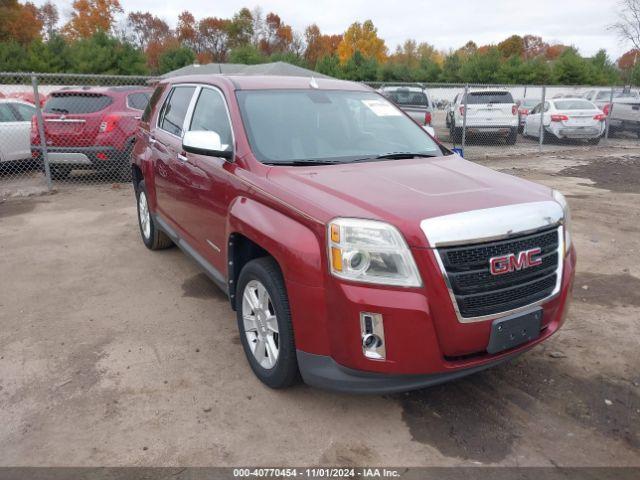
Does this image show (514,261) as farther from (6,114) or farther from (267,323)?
(6,114)

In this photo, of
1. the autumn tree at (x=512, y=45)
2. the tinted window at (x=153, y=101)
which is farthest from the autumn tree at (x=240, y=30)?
the tinted window at (x=153, y=101)

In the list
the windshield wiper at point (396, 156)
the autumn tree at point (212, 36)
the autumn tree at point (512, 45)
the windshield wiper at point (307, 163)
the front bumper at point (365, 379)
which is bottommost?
the front bumper at point (365, 379)

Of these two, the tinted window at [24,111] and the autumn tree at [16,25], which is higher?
the autumn tree at [16,25]

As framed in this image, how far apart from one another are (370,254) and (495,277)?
2.15 ft

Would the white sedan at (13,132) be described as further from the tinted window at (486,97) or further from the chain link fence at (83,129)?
the tinted window at (486,97)

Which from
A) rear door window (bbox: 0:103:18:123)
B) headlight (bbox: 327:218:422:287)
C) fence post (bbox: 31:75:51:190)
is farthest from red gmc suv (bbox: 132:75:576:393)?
rear door window (bbox: 0:103:18:123)

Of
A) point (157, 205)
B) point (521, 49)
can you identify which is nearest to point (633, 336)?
point (157, 205)

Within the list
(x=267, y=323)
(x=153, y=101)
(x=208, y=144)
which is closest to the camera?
(x=267, y=323)

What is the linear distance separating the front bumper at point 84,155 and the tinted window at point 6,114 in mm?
1601

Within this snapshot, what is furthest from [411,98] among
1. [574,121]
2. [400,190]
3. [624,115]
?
[400,190]

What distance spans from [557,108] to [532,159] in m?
3.54

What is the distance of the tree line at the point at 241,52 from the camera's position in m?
34.0

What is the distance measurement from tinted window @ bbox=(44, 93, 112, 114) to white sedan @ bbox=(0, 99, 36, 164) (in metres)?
1.36

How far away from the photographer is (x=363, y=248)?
254 cm
